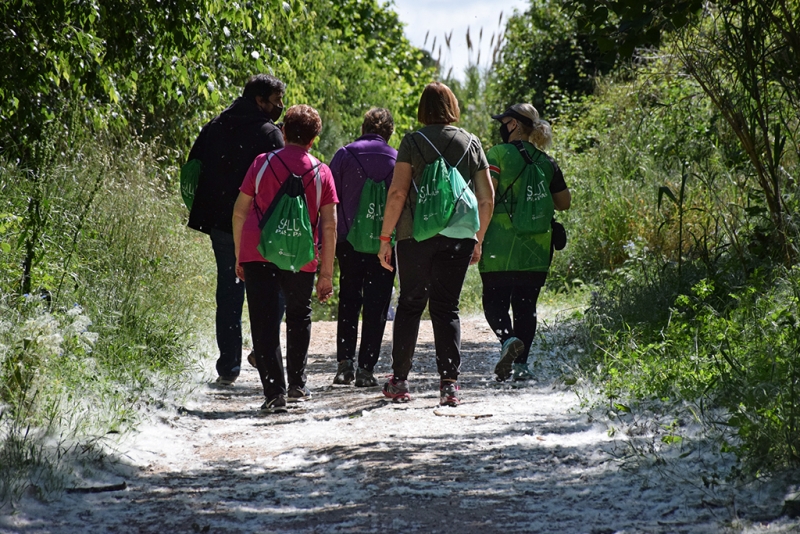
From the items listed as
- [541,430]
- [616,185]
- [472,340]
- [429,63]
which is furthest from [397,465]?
[429,63]

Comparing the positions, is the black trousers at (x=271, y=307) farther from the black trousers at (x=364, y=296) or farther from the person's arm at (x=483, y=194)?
the person's arm at (x=483, y=194)

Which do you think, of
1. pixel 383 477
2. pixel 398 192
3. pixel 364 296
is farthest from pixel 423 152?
pixel 383 477

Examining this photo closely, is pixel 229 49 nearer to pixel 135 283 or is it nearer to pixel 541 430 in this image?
pixel 135 283

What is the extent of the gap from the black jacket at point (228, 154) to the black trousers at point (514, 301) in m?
1.79

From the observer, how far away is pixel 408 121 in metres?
25.0

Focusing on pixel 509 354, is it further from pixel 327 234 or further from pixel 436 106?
pixel 436 106

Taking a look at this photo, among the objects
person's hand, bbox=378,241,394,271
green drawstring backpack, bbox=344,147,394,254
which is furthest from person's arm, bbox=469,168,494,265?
green drawstring backpack, bbox=344,147,394,254

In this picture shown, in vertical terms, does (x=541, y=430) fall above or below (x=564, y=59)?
below

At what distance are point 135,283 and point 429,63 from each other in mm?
37154

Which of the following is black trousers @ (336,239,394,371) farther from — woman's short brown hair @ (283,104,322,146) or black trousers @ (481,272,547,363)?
woman's short brown hair @ (283,104,322,146)

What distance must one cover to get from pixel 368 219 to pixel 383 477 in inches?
103

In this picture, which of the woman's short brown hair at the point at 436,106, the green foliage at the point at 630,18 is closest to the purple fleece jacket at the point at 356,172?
the woman's short brown hair at the point at 436,106

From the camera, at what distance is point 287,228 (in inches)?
225

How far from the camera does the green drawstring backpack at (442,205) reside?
5.59 m
